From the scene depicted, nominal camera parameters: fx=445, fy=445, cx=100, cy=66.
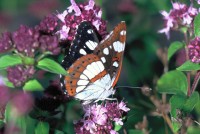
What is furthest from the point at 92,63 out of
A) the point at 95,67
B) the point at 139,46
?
the point at 139,46

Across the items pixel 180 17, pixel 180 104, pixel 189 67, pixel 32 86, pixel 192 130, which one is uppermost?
pixel 180 17

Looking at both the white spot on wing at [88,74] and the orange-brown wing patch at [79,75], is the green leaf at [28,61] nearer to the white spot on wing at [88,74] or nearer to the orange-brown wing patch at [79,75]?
the orange-brown wing patch at [79,75]

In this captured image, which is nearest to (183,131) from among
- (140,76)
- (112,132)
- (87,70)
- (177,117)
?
(177,117)

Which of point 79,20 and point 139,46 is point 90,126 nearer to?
point 79,20

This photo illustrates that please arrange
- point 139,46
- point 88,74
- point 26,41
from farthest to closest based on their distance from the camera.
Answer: point 139,46 < point 88,74 < point 26,41

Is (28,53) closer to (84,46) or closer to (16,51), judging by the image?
(16,51)

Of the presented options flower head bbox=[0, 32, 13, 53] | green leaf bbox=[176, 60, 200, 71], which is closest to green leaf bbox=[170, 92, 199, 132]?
green leaf bbox=[176, 60, 200, 71]
